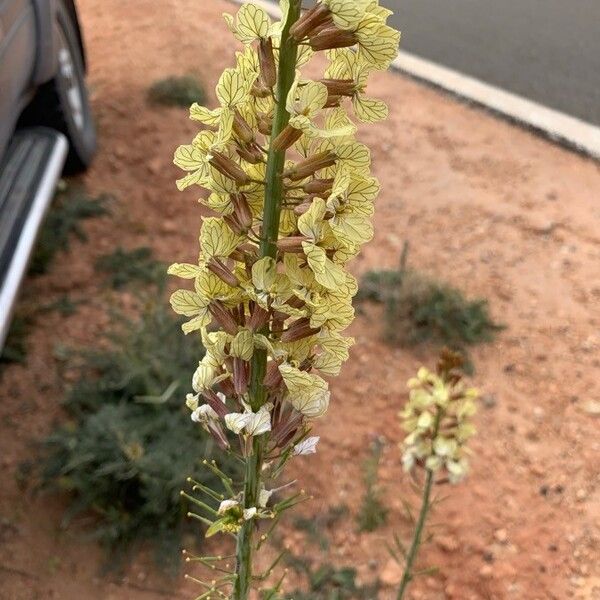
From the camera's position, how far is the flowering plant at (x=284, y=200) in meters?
1.08

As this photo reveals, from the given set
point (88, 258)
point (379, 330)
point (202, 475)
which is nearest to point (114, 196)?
point (88, 258)

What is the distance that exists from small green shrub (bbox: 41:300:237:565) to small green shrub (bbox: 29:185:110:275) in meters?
1.06

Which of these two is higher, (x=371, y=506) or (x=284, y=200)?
(x=284, y=200)

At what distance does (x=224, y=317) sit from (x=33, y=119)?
394 cm

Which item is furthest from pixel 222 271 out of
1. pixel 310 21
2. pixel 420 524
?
pixel 420 524

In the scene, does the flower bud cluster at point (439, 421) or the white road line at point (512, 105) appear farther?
the white road line at point (512, 105)

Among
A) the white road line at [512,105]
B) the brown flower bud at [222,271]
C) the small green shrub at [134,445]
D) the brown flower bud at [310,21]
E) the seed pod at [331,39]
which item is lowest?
the white road line at [512,105]

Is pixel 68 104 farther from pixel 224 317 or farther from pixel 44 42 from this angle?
pixel 224 317

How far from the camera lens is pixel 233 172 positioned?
1127 millimetres

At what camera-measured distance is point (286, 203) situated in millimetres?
1165

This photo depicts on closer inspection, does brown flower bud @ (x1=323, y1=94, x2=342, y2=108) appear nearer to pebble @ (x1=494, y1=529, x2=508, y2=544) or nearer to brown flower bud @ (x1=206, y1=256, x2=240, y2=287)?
brown flower bud @ (x1=206, y1=256, x2=240, y2=287)

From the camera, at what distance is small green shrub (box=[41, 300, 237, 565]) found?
9.73ft

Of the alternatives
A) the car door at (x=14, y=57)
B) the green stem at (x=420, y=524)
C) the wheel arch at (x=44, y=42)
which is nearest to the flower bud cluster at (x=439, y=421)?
the green stem at (x=420, y=524)

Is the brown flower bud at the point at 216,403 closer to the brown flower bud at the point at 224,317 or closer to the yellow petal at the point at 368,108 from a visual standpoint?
the brown flower bud at the point at 224,317
